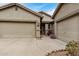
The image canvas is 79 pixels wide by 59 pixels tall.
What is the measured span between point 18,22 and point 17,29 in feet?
3.03

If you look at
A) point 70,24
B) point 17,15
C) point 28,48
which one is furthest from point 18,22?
point 70,24

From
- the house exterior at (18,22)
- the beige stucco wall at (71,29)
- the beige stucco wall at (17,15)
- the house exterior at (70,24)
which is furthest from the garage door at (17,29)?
the beige stucco wall at (71,29)

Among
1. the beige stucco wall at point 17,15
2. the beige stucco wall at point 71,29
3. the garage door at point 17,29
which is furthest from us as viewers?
the beige stucco wall at point 17,15

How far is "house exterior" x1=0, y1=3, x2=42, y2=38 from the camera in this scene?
11.7m

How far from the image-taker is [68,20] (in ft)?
32.7

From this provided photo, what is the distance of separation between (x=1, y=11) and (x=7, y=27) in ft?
6.71

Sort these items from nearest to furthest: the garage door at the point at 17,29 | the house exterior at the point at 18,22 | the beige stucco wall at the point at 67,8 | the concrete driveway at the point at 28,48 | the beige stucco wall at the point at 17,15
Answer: the concrete driveway at the point at 28,48 → the beige stucco wall at the point at 67,8 → the garage door at the point at 17,29 → the house exterior at the point at 18,22 → the beige stucco wall at the point at 17,15

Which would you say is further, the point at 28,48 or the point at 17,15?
the point at 17,15

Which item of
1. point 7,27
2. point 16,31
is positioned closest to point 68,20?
point 16,31

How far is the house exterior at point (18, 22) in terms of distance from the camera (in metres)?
11.7

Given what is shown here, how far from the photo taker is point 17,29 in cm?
1205

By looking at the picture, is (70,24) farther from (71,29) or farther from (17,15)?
(17,15)

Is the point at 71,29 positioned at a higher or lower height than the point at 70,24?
lower

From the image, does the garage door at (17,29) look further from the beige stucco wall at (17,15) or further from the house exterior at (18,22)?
the beige stucco wall at (17,15)
